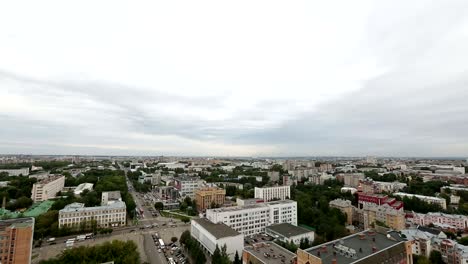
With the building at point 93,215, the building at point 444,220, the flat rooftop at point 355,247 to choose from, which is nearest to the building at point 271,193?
the building at point 444,220

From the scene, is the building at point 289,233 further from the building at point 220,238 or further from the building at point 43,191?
the building at point 43,191

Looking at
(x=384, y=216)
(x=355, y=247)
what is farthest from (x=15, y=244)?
(x=384, y=216)

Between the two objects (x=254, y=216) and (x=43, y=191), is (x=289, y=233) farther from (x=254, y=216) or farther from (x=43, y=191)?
(x=43, y=191)

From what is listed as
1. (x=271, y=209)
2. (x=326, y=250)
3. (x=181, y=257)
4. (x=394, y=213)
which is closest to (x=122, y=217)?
(x=181, y=257)

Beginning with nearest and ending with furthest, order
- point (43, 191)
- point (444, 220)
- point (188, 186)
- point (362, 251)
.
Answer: point (362, 251)
point (444, 220)
point (43, 191)
point (188, 186)

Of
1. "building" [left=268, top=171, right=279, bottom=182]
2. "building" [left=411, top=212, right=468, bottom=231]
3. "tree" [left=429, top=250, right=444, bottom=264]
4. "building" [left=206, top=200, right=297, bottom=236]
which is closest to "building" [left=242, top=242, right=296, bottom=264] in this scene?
"building" [left=206, top=200, right=297, bottom=236]

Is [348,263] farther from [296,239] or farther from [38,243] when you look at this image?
[38,243]

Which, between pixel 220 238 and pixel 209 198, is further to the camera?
pixel 209 198
